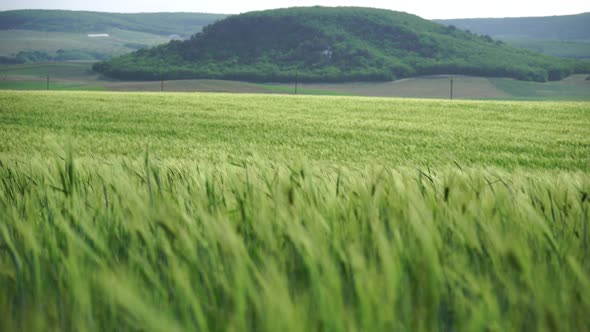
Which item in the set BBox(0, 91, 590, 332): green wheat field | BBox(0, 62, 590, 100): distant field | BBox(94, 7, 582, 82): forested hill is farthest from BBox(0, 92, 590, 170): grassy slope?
BBox(94, 7, 582, 82): forested hill

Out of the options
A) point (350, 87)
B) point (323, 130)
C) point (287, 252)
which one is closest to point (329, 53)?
point (350, 87)

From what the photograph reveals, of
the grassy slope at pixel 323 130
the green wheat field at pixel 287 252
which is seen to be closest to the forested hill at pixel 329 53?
the grassy slope at pixel 323 130

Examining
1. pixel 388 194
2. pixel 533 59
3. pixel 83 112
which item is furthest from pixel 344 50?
pixel 388 194

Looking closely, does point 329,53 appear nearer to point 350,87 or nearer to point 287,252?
point 350,87

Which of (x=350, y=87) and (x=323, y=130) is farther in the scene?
(x=350, y=87)

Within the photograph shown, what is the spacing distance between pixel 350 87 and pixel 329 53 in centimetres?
3272

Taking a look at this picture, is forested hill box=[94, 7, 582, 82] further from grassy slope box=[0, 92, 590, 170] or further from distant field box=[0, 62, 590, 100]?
grassy slope box=[0, 92, 590, 170]

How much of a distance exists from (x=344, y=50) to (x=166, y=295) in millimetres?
151725

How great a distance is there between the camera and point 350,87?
393ft

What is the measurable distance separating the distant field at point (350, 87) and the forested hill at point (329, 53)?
37.8 feet

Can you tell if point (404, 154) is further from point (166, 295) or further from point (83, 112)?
point (83, 112)

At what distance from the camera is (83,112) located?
19.0m

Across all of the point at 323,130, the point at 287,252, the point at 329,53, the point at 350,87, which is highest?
the point at 329,53

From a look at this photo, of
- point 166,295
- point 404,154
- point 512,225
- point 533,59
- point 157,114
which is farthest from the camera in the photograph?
point 533,59
